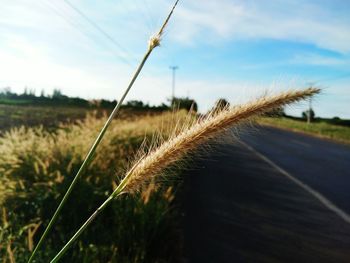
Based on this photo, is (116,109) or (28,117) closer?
(116,109)

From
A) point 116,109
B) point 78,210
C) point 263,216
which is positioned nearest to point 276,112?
point 116,109

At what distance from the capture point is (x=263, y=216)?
8508 millimetres

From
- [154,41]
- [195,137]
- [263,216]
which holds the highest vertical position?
[154,41]

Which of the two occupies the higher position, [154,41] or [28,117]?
[154,41]

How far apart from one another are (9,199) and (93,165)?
4.42ft

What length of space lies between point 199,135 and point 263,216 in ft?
24.6

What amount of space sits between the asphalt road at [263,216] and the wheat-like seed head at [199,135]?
1785 millimetres

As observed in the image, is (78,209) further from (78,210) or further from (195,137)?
(195,137)

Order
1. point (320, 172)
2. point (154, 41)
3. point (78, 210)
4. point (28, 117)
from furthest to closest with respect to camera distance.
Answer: point (28, 117) → point (320, 172) → point (78, 210) → point (154, 41)

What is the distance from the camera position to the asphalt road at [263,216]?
6578 millimetres

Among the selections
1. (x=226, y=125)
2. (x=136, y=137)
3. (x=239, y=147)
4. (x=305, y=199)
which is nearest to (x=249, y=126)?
(x=226, y=125)

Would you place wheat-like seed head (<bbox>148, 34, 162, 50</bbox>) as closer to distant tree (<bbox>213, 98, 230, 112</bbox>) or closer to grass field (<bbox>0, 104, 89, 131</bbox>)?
distant tree (<bbox>213, 98, 230, 112</bbox>)

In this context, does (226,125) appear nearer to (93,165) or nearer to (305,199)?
(93,165)

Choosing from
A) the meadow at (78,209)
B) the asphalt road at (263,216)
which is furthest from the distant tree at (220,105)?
the meadow at (78,209)
